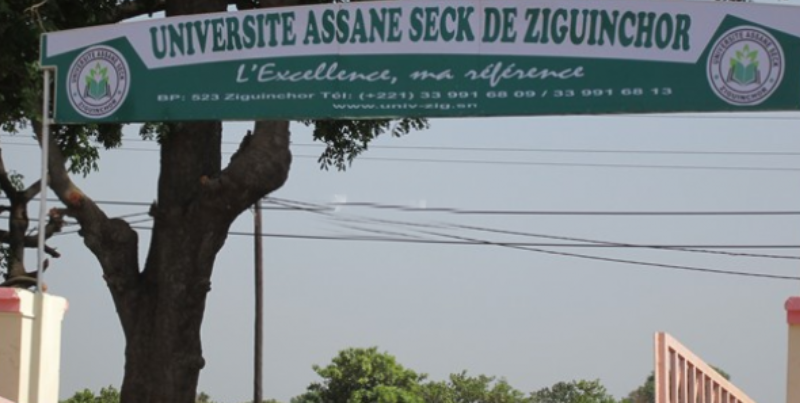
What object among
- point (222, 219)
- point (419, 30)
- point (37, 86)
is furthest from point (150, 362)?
point (419, 30)

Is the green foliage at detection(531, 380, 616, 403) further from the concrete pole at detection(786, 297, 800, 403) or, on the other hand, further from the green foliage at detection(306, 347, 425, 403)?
the concrete pole at detection(786, 297, 800, 403)

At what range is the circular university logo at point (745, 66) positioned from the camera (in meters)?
11.1

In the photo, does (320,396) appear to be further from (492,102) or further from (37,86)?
(492,102)

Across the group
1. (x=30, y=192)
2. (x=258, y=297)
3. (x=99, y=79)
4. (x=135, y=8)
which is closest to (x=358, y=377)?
(x=258, y=297)

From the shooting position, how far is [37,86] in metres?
15.4

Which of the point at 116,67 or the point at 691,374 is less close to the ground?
the point at 116,67

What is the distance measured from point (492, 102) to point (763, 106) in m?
2.13

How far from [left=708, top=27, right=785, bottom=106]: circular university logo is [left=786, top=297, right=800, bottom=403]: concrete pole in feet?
7.20

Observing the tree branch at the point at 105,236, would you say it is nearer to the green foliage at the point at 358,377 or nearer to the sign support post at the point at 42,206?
the sign support post at the point at 42,206

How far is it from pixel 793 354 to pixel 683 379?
167 centimetres

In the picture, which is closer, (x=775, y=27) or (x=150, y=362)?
(x=775, y=27)

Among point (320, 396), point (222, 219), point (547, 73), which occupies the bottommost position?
point (320, 396)

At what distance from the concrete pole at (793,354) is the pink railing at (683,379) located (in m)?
1.16

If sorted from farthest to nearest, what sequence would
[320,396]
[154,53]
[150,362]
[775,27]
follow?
1. [320,396]
2. [150,362]
3. [154,53]
4. [775,27]
